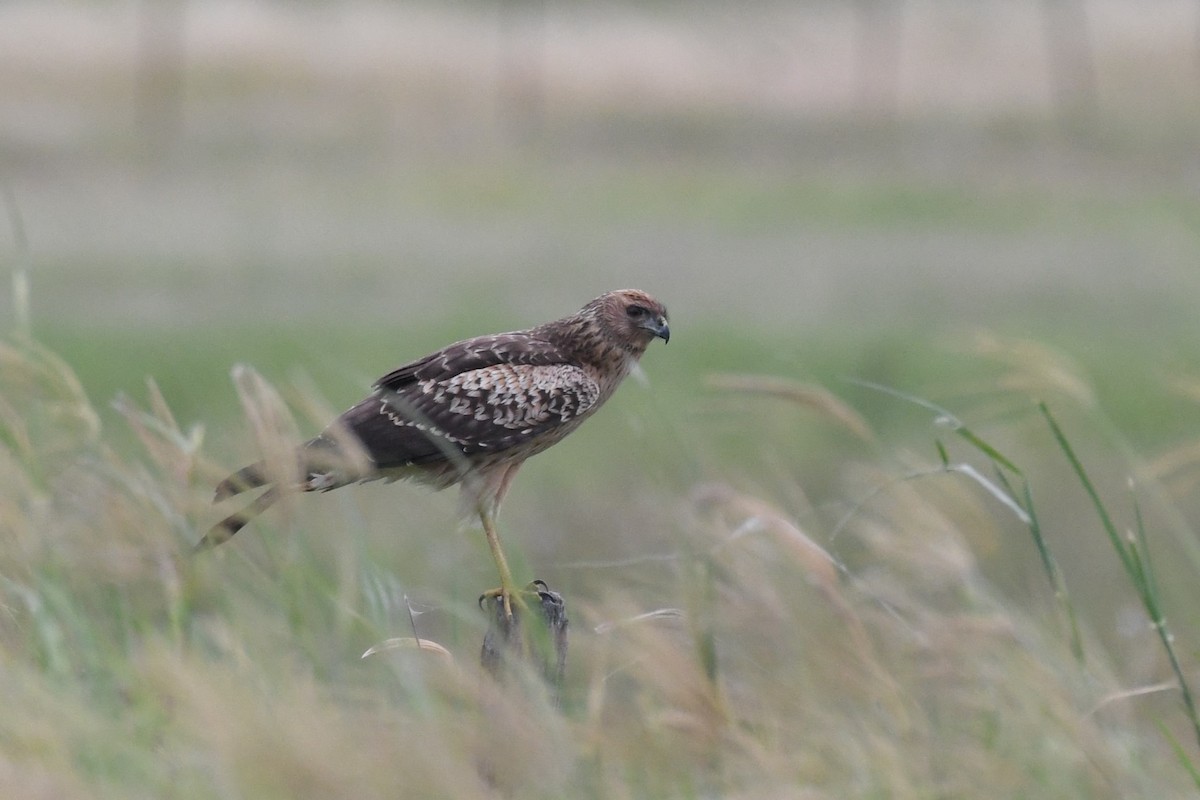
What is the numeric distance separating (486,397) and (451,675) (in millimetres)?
1332

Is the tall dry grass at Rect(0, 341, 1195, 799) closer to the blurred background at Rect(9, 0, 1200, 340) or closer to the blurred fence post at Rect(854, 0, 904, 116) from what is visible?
the blurred background at Rect(9, 0, 1200, 340)

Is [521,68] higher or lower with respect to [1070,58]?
lower

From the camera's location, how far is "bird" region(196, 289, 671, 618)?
4.18 metres

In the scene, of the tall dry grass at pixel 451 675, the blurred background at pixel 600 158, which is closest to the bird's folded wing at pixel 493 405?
the tall dry grass at pixel 451 675

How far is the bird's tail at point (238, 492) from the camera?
3.44 m

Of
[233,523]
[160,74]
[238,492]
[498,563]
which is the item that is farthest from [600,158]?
[233,523]

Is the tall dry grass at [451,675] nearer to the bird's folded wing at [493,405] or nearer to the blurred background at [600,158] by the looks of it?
the bird's folded wing at [493,405]

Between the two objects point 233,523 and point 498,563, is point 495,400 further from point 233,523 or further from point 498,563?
point 233,523

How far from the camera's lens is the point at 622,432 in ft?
38.5

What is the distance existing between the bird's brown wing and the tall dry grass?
0.57 m

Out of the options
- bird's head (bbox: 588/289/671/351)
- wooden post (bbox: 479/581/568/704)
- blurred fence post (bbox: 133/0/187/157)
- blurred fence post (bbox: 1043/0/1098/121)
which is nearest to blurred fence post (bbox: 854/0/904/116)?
blurred fence post (bbox: 1043/0/1098/121)

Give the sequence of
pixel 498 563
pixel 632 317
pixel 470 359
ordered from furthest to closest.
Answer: pixel 632 317 < pixel 470 359 < pixel 498 563

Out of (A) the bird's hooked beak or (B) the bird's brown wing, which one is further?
(A) the bird's hooked beak

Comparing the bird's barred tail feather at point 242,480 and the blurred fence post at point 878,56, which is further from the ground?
the bird's barred tail feather at point 242,480
